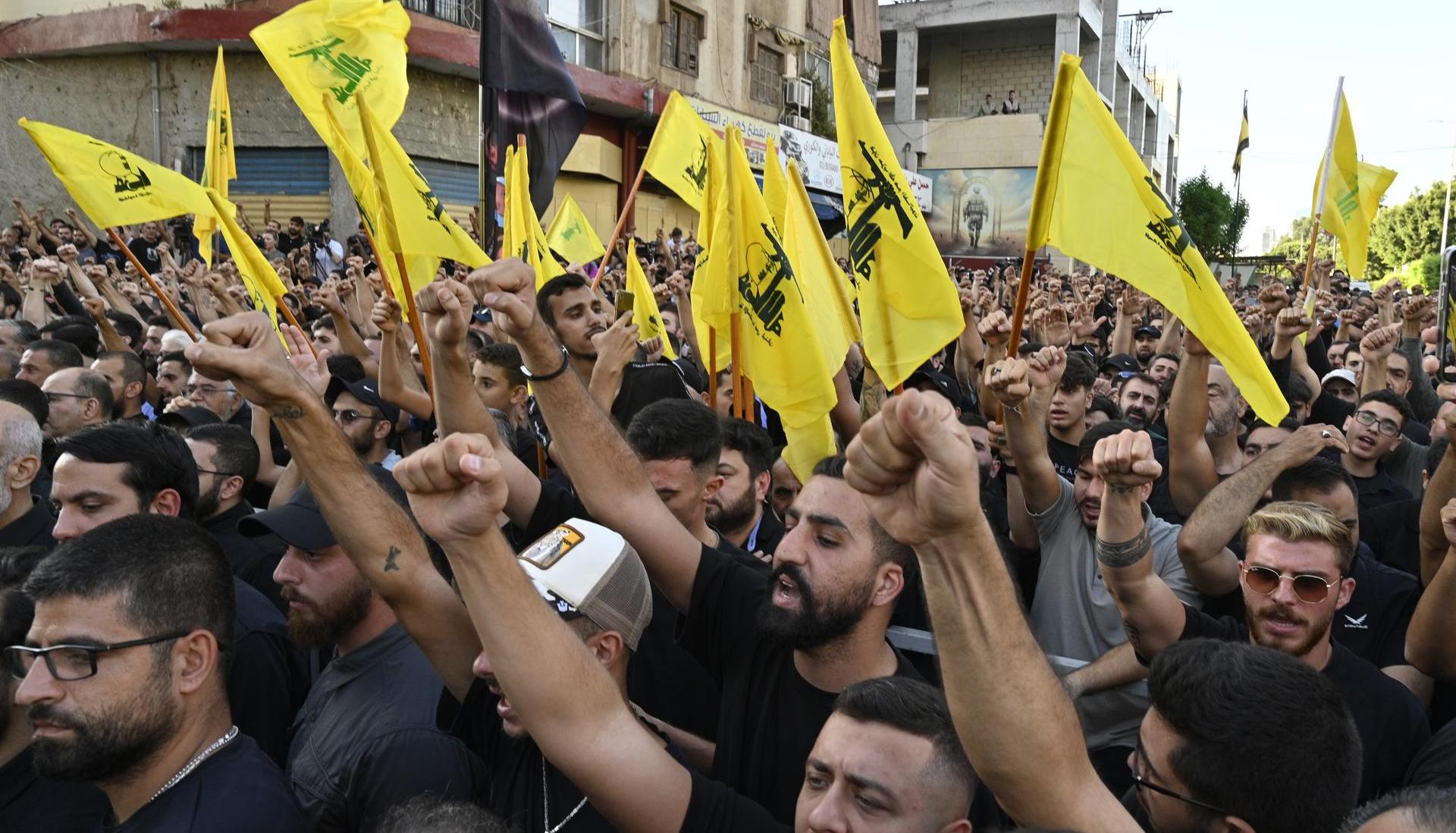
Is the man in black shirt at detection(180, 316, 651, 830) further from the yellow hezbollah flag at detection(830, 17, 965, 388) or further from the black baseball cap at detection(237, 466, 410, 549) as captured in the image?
the yellow hezbollah flag at detection(830, 17, 965, 388)

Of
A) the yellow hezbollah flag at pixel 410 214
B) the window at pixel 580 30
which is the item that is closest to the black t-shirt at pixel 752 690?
A: the yellow hezbollah flag at pixel 410 214

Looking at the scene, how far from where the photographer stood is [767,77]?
2780cm

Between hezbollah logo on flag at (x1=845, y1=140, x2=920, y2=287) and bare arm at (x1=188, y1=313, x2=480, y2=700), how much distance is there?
218cm

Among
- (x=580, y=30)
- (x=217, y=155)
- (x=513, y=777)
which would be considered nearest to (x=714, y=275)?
(x=513, y=777)

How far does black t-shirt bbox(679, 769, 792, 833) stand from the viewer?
88.9 inches

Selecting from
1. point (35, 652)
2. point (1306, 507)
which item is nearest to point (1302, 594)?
point (1306, 507)

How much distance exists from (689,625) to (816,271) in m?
3.06

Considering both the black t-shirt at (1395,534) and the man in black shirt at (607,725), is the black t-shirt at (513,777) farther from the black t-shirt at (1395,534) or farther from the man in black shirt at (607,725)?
the black t-shirt at (1395,534)

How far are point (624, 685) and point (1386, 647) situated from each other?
8.33ft

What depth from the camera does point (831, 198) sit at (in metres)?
29.7

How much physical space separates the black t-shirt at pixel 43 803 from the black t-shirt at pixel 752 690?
143 centimetres

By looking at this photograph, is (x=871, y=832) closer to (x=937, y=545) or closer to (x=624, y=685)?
(x=937, y=545)

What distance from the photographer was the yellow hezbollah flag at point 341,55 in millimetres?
5781

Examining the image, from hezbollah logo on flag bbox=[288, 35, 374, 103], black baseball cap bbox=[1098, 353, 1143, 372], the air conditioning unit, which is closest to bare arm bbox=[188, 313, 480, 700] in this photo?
hezbollah logo on flag bbox=[288, 35, 374, 103]
